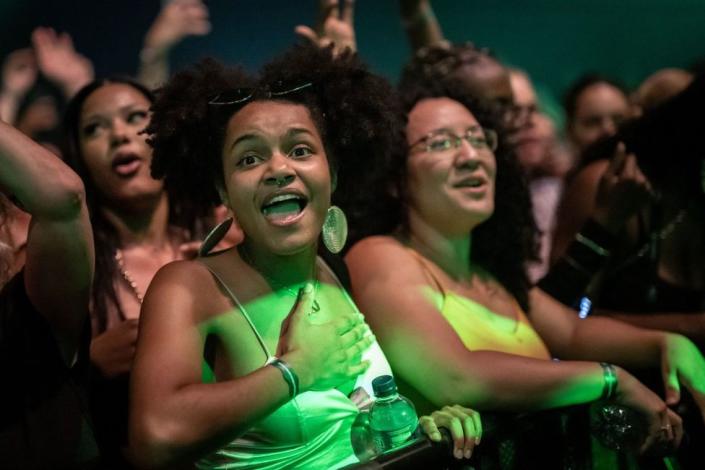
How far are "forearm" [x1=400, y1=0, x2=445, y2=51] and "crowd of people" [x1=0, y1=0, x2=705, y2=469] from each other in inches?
21.9

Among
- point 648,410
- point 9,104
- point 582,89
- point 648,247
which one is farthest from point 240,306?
point 582,89

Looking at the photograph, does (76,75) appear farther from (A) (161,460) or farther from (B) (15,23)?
(A) (161,460)

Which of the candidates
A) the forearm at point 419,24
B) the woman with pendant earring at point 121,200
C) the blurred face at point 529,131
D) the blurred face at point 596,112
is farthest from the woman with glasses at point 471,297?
the blurred face at point 596,112

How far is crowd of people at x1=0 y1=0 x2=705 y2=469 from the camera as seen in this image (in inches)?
64.8

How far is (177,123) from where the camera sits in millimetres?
1945

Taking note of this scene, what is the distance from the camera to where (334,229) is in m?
1.97

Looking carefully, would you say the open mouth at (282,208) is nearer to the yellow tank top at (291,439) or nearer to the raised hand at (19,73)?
the yellow tank top at (291,439)

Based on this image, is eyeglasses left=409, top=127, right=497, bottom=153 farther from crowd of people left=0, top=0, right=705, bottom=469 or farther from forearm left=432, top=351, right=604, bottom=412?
forearm left=432, top=351, right=604, bottom=412

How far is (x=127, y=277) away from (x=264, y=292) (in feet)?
2.44

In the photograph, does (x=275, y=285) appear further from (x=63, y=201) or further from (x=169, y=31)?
(x=169, y=31)

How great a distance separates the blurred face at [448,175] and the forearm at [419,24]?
1386 millimetres

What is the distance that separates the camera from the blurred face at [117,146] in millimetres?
2518

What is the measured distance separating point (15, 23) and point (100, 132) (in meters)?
0.85

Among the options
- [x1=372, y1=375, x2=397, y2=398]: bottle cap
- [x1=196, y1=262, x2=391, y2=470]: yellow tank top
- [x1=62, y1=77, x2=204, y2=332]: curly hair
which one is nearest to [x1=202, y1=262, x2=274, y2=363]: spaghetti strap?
[x1=196, y1=262, x2=391, y2=470]: yellow tank top
